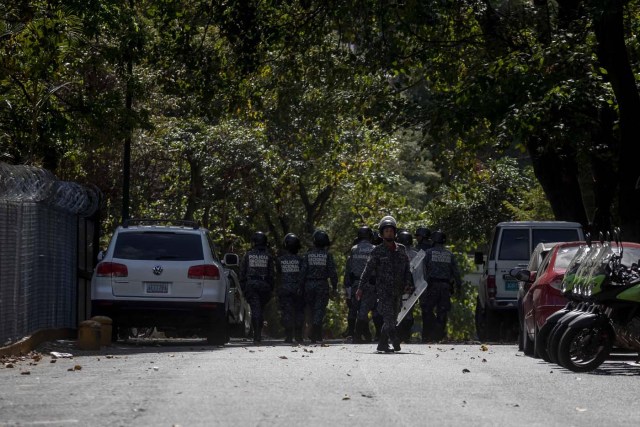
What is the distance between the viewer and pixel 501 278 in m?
25.4

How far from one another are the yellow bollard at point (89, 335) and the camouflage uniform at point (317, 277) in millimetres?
6065

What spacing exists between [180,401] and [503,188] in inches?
1479

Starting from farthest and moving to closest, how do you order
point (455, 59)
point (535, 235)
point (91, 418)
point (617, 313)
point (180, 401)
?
1. point (455, 59)
2. point (535, 235)
3. point (617, 313)
4. point (180, 401)
5. point (91, 418)

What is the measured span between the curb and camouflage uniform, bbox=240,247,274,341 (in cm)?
355

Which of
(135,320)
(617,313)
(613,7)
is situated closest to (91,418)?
(617,313)

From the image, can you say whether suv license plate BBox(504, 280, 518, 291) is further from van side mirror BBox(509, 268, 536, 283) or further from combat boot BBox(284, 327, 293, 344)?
van side mirror BBox(509, 268, 536, 283)

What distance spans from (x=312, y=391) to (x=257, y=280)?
12996 millimetres

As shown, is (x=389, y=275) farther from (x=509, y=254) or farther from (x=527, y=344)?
(x=509, y=254)

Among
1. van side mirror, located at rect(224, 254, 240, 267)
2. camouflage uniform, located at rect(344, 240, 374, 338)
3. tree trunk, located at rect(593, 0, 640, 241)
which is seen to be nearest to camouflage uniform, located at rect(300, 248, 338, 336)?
camouflage uniform, located at rect(344, 240, 374, 338)

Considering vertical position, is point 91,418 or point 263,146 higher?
point 263,146

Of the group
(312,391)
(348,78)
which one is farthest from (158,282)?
(312,391)

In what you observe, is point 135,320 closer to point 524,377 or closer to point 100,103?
point 100,103

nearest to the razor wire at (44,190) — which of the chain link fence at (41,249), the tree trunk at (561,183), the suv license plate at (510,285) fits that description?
the chain link fence at (41,249)

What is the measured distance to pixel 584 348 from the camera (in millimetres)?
14648
